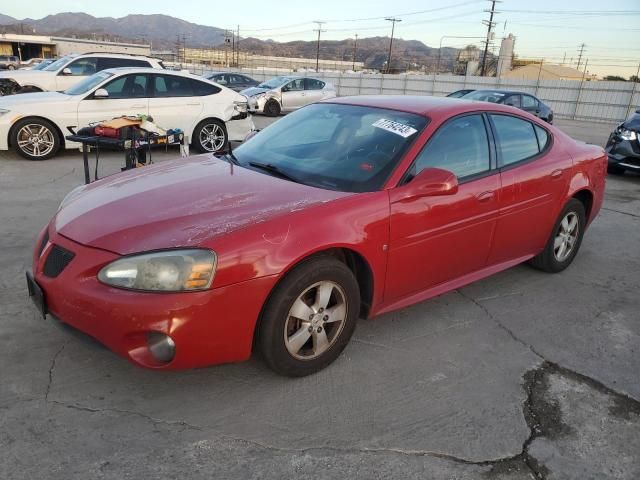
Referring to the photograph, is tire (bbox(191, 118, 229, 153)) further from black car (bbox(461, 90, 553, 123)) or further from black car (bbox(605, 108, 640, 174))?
black car (bbox(461, 90, 553, 123))

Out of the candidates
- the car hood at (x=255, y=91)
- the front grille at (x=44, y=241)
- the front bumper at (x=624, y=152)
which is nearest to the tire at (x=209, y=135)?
the front grille at (x=44, y=241)

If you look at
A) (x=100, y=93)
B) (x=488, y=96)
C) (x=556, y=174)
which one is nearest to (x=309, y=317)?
(x=556, y=174)

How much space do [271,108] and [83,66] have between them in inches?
272

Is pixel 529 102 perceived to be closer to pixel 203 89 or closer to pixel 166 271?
pixel 203 89

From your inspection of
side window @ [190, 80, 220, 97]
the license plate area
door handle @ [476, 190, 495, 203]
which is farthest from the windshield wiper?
side window @ [190, 80, 220, 97]

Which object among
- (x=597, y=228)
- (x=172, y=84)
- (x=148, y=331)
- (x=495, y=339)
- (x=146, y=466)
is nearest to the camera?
(x=146, y=466)

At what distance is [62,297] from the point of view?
8.09 ft

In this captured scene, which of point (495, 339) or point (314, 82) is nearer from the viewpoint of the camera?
point (495, 339)

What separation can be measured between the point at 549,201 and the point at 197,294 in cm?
302

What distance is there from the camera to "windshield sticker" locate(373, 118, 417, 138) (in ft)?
10.7

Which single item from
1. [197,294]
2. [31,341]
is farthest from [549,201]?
[31,341]

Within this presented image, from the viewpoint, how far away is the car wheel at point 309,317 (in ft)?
8.43

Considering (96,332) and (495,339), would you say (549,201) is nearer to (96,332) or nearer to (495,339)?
(495,339)

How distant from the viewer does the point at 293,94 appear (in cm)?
1806
